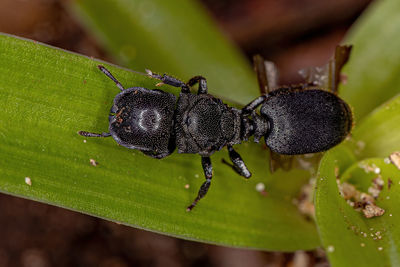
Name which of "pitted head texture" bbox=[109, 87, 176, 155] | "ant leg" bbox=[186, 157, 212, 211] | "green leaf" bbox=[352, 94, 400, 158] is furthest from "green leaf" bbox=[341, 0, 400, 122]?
"pitted head texture" bbox=[109, 87, 176, 155]

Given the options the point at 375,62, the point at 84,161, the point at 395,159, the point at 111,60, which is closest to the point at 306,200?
the point at 395,159

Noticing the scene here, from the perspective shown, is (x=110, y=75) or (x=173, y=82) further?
(x=173, y=82)

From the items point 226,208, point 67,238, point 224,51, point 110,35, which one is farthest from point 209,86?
point 67,238

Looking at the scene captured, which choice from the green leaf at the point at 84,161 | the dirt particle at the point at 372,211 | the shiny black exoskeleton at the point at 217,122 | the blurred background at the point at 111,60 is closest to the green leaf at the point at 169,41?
the shiny black exoskeleton at the point at 217,122

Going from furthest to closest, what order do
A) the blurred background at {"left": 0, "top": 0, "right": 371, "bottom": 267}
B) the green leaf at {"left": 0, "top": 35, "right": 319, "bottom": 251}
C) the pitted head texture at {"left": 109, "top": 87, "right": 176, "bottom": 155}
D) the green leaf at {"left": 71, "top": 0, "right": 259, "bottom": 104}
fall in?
the blurred background at {"left": 0, "top": 0, "right": 371, "bottom": 267}, the green leaf at {"left": 71, "top": 0, "right": 259, "bottom": 104}, the pitted head texture at {"left": 109, "top": 87, "right": 176, "bottom": 155}, the green leaf at {"left": 0, "top": 35, "right": 319, "bottom": 251}

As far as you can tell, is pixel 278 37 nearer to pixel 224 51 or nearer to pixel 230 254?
pixel 224 51

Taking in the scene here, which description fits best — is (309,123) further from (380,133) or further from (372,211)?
(372,211)

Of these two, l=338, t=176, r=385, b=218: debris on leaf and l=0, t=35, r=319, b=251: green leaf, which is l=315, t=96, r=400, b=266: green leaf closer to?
l=338, t=176, r=385, b=218: debris on leaf
